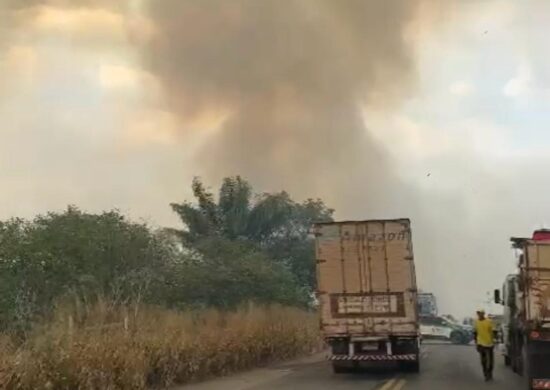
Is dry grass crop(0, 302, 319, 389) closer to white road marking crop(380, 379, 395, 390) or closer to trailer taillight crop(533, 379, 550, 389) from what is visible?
white road marking crop(380, 379, 395, 390)

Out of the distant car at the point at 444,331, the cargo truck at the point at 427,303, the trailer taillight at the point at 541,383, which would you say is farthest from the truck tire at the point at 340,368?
the cargo truck at the point at 427,303

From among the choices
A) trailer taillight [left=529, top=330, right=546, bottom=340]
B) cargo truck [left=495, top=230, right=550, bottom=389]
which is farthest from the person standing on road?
trailer taillight [left=529, top=330, right=546, bottom=340]

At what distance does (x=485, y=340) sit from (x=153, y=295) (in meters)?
17.8

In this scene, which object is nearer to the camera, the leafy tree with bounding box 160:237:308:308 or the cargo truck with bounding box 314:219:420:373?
the cargo truck with bounding box 314:219:420:373

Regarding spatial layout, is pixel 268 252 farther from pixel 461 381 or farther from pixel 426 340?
pixel 461 381

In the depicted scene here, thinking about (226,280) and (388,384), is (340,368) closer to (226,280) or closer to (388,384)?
(388,384)

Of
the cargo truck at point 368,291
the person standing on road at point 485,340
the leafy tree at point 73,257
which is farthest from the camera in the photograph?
the leafy tree at point 73,257

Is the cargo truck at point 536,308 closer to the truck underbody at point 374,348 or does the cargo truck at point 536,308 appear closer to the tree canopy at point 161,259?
the truck underbody at point 374,348

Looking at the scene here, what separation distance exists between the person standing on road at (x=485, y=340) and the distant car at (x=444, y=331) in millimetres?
28897

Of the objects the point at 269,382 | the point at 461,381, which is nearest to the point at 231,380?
the point at 269,382

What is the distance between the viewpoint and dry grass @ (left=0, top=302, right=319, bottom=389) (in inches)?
489

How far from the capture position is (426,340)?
1964 inches

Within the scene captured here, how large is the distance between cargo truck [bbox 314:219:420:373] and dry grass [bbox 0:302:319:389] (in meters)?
3.20

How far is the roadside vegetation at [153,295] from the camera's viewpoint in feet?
45.3
